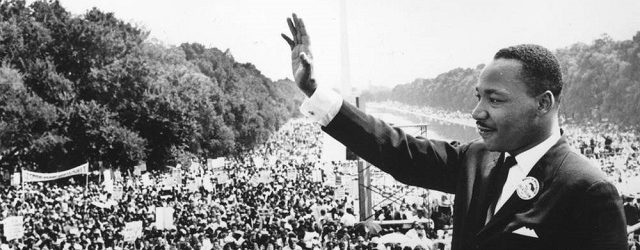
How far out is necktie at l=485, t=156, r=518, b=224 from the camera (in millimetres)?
1710

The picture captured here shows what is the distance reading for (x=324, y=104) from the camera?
5.82 feet

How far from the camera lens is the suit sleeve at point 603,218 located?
4.75ft

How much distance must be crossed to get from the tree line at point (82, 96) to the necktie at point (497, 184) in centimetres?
3099

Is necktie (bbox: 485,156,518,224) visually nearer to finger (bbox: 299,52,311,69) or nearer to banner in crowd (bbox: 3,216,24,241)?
finger (bbox: 299,52,311,69)

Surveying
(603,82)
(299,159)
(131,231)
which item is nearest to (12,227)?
(131,231)

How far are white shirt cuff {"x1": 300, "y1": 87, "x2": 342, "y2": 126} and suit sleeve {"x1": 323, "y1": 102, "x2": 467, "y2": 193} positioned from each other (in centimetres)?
2

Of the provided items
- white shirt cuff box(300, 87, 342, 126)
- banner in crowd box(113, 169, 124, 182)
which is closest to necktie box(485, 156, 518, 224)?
white shirt cuff box(300, 87, 342, 126)

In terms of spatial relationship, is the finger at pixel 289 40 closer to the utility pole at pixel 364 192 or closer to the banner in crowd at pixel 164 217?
the banner in crowd at pixel 164 217

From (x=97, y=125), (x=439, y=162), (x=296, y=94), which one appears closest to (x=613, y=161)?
(x=97, y=125)

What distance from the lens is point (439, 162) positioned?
6.24 ft

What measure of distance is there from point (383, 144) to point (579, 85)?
58962 mm

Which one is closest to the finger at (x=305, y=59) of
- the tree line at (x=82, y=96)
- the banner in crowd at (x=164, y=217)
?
the banner in crowd at (x=164, y=217)

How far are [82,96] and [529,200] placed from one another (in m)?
35.9

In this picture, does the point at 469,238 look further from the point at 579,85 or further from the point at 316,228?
the point at 579,85
